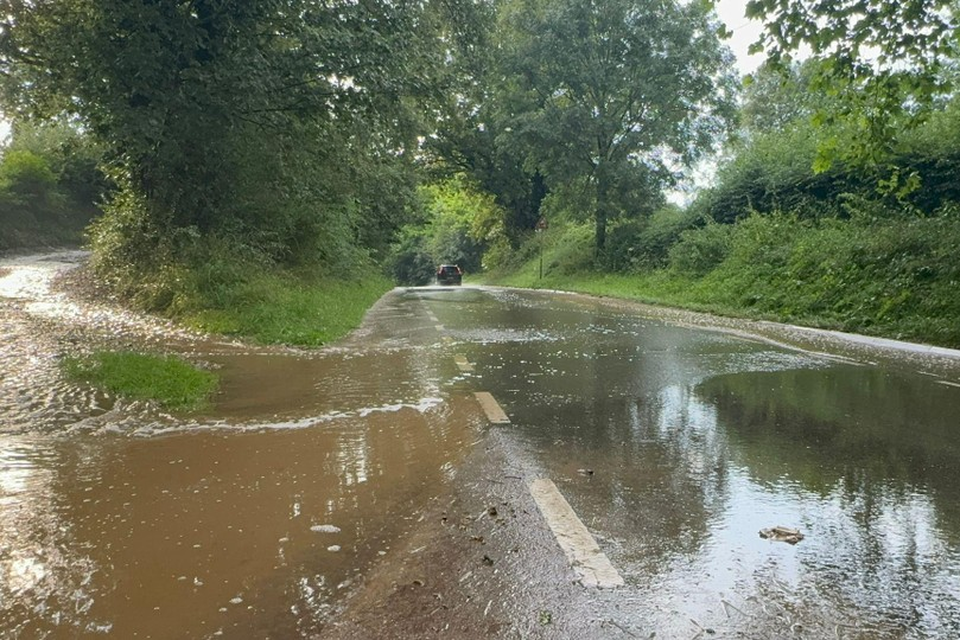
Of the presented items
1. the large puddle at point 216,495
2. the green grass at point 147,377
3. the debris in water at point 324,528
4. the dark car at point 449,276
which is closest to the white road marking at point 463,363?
the large puddle at point 216,495

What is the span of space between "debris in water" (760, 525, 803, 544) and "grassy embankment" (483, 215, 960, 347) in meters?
9.49

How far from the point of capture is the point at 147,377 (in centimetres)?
739

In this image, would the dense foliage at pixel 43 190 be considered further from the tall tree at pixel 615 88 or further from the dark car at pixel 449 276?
the dark car at pixel 449 276

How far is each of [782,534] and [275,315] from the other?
1072cm

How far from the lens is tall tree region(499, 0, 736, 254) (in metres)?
29.4

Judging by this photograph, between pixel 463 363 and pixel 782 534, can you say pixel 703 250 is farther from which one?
pixel 782 534

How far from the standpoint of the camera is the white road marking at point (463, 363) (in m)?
8.90

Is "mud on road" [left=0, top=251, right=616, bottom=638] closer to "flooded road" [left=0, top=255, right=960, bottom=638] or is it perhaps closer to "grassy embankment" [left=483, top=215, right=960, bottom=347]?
"flooded road" [left=0, top=255, right=960, bottom=638]

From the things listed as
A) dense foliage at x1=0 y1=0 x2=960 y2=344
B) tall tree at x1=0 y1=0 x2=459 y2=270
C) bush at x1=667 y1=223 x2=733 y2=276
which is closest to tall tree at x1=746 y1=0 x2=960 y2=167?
dense foliage at x1=0 y1=0 x2=960 y2=344

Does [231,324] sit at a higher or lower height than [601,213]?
lower

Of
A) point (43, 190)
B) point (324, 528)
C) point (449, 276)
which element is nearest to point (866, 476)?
point (324, 528)

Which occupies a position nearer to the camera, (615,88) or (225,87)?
(225,87)

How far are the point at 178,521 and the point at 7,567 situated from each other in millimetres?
815

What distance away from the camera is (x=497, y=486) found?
4.45 meters
